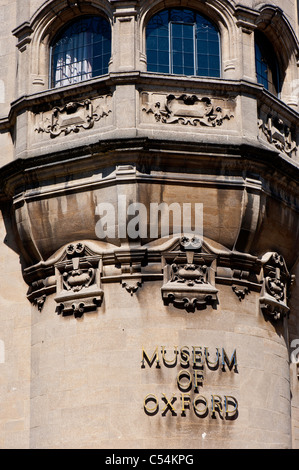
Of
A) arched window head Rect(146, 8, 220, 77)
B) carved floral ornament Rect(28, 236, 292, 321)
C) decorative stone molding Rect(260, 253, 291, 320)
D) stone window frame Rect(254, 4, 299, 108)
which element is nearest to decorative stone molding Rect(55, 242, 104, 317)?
carved floral ornament Rect(28, 236, 292, 321)

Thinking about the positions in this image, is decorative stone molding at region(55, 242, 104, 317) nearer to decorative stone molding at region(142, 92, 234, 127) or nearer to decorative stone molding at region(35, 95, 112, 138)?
decorative stone molding at region(35, 95, 112, 138)

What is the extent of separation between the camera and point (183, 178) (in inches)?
845

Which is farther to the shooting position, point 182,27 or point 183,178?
point 182,27

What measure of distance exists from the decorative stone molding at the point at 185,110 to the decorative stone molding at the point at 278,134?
877mm

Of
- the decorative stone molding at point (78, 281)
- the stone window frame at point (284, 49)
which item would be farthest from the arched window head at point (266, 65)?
the decorative stone molding at point (78, 281)

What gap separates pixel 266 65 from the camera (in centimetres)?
2384

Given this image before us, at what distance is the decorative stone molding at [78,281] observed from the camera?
2120 cm

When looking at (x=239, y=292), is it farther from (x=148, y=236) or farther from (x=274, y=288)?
(x=148, y=236)

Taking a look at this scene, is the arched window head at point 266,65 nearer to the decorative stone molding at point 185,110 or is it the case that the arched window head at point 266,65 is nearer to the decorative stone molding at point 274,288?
the decorative stone molding at point 185,110

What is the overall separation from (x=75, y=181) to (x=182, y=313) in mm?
3289

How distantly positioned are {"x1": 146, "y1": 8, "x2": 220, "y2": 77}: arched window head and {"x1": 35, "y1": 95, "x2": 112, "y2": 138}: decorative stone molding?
1.40m

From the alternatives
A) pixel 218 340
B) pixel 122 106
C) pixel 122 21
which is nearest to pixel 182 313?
pixel 218 340

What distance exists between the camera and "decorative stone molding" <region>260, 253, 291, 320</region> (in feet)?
71.4
